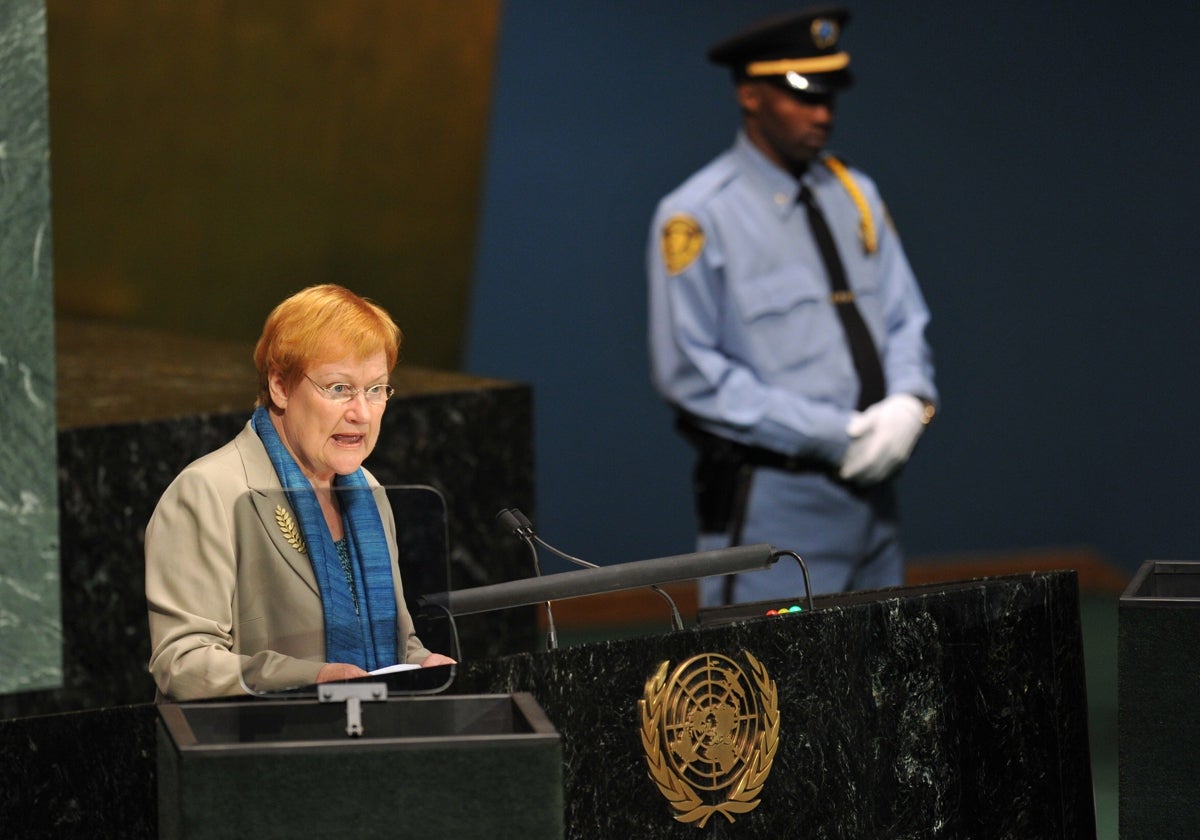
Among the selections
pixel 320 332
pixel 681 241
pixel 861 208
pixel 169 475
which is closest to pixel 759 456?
pixel 681 241

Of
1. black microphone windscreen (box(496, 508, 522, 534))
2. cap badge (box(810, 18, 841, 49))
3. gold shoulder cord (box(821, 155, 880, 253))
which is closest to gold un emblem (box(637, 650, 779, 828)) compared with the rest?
black microphone windscreen (box(496, 508, 522, 534))

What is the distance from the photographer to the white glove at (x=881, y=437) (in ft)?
14.1

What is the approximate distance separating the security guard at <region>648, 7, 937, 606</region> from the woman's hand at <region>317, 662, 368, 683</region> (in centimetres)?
228

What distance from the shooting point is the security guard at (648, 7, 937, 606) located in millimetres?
4332

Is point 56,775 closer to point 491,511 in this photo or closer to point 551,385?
point 491,511

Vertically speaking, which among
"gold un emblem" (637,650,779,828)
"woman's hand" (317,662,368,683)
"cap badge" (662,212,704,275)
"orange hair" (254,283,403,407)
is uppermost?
"cap badge" (662,212,704,275)

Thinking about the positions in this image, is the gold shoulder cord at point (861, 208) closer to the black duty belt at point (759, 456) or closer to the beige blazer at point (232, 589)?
the black duty belt at point (759, 456)

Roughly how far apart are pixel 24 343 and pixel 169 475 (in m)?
0.67

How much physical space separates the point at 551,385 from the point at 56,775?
4.48m

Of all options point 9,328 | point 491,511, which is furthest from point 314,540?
point 491,511

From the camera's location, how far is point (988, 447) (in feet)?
22.4

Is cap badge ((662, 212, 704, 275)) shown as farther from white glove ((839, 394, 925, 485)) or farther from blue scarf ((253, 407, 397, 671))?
blue scarf ((253, 407, 397, 671))

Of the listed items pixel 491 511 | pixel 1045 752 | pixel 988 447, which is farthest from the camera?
pixel 988 447

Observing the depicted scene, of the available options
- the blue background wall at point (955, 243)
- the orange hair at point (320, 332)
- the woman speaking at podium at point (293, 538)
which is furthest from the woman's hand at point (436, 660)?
the blue background wall at point (955, 243)
